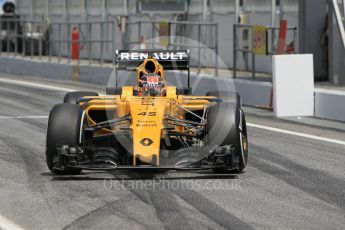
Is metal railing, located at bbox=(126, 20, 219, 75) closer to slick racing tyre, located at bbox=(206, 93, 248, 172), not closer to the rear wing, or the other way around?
the rear wing

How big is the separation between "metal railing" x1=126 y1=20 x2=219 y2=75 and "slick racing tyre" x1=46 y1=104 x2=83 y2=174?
1297 centimetres

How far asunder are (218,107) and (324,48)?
13.5 metres

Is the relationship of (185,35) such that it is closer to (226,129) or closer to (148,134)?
(226,129)

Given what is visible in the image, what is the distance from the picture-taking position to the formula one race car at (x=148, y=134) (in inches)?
427

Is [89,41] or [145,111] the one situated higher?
[89,41]

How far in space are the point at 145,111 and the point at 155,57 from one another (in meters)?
2.25

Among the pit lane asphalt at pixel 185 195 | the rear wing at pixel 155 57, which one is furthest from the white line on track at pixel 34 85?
the rear wing at pixel 155 57

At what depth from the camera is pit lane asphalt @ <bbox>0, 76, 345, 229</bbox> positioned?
8531 mm

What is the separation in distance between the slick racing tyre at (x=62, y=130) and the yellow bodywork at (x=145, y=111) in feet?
1.68

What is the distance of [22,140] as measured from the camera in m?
14.7

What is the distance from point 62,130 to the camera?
35.9 ft

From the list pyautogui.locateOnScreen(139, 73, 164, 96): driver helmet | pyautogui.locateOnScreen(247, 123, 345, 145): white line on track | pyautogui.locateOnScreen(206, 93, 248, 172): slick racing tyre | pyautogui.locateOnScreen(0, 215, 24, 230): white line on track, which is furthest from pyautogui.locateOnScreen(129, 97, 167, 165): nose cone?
pyautogui.locateOnScreen(247, 123, 345, 145): white line on track

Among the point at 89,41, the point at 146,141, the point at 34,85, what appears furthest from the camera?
the point at 89,41

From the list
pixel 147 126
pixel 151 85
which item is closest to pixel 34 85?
pixel 151 85
